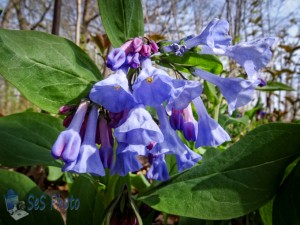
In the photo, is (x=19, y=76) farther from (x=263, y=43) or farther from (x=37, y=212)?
(x=263, y=43)

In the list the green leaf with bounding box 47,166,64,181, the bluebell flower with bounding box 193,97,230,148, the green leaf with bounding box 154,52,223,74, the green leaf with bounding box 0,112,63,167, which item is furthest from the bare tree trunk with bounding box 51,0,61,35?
the bluebell flower with bounding box 193,97,230,148

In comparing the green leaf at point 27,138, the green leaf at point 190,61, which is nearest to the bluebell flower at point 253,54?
the green leaf at point 190,61

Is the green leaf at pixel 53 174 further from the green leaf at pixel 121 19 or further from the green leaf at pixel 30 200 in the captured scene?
the green leaf at pixel 121 19

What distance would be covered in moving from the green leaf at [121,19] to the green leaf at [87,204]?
1.04ft

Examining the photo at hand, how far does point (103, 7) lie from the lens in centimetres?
71

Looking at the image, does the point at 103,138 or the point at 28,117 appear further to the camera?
the point at 28,117

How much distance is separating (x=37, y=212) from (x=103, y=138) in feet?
0.81

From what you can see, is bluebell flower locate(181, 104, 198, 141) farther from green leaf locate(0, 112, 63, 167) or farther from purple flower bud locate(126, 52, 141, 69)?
green leaf locate(0, 112, 63, 167)

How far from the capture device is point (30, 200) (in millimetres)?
746

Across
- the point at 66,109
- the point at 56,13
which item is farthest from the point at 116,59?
the point at 56,13

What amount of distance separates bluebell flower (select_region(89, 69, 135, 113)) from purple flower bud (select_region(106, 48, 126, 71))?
0.03 m

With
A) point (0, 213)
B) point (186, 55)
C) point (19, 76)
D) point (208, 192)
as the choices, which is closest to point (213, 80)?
point (186, 55)

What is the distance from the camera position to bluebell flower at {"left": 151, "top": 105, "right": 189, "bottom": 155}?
61 centimetres

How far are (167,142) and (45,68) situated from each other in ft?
0.90
